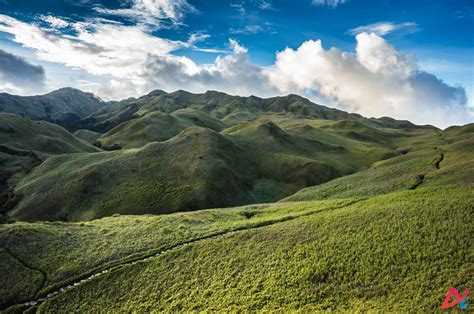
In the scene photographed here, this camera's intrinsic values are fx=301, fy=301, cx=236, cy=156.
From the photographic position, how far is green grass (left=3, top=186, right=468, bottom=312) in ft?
77.3

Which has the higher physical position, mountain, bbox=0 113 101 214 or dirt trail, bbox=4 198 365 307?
mountain, bbox=0 113 101 214

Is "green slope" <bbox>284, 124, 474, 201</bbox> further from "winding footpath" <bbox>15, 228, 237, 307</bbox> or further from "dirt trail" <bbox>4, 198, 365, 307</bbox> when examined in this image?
"winding footpath" <bbox>15, 228, 237, 307</bbox>

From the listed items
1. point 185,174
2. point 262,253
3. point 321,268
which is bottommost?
Result: point 262,253

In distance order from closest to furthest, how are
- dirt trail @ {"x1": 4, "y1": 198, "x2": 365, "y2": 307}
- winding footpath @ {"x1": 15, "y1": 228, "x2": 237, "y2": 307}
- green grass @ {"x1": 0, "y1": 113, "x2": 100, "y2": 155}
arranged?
winding footpath @ {"x1": 15, "y1": 228, "x2": 237, "y2": 307}
dirt trail @ {"x1": 4, "y1": 198, "x2": 365, "y2": 307}
green grass @ {"x1": 0, "y1": 113, "x2": 100, "y2": 155}

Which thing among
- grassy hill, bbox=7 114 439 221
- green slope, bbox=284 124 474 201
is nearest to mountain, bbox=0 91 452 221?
grassy hill, bbox=7 114 439 221

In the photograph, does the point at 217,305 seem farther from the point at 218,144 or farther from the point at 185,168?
the point at 218,144

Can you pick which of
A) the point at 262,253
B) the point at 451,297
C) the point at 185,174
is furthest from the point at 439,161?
the point at 185,174

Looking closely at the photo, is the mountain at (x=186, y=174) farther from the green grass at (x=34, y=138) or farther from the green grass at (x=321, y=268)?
the green grass at (x=321, y=268)

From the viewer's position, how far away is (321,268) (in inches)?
1081

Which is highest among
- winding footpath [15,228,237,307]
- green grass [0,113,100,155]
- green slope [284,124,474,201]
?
green grass [0,113,100,155]

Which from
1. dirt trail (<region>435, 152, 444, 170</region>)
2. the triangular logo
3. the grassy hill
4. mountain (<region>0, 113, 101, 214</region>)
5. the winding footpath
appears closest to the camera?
the triangular logo

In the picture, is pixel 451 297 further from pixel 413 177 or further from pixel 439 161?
pixel 439 161

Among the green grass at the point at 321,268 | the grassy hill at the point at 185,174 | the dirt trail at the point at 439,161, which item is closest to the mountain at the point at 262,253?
the green grass at the point at 321,268

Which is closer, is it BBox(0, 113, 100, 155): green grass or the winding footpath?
the winding footpath
